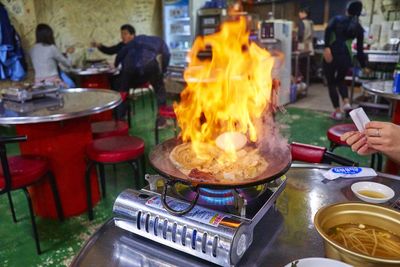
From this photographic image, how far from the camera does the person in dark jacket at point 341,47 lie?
20.0 feet

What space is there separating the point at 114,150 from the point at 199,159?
1.78 m

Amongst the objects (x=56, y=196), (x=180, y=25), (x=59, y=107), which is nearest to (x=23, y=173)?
(x=56, y=196)

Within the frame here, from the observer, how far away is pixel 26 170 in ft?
8.62

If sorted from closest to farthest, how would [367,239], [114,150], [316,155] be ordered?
[367,239], [316,155], [114,150]

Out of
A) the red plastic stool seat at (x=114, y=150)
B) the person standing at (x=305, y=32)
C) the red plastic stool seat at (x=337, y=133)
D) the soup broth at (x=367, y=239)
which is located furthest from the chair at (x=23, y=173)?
the person standing at (x=305, y=32)

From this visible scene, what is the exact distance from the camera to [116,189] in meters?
3.80

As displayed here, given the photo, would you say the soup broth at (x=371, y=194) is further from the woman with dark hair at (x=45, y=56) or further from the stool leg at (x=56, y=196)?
the woman with dark hair at (x=45, y=56)

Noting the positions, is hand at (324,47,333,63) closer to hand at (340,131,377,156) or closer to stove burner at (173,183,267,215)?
hand at (340,131,377,156)

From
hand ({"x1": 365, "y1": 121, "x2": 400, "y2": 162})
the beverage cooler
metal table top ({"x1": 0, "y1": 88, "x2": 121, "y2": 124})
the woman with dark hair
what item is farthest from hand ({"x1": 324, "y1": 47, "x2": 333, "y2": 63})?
hand ({"x1": 365, "y1": 121, "x2": 400, "y2": 162})

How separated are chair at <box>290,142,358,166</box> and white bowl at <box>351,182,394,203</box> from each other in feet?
0.93

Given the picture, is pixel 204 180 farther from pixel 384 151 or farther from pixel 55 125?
pixel 55 125

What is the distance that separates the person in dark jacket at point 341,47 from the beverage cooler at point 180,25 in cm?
387

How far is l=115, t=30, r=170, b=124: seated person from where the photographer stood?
5.73 metres

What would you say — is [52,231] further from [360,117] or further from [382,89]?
[382,89]
